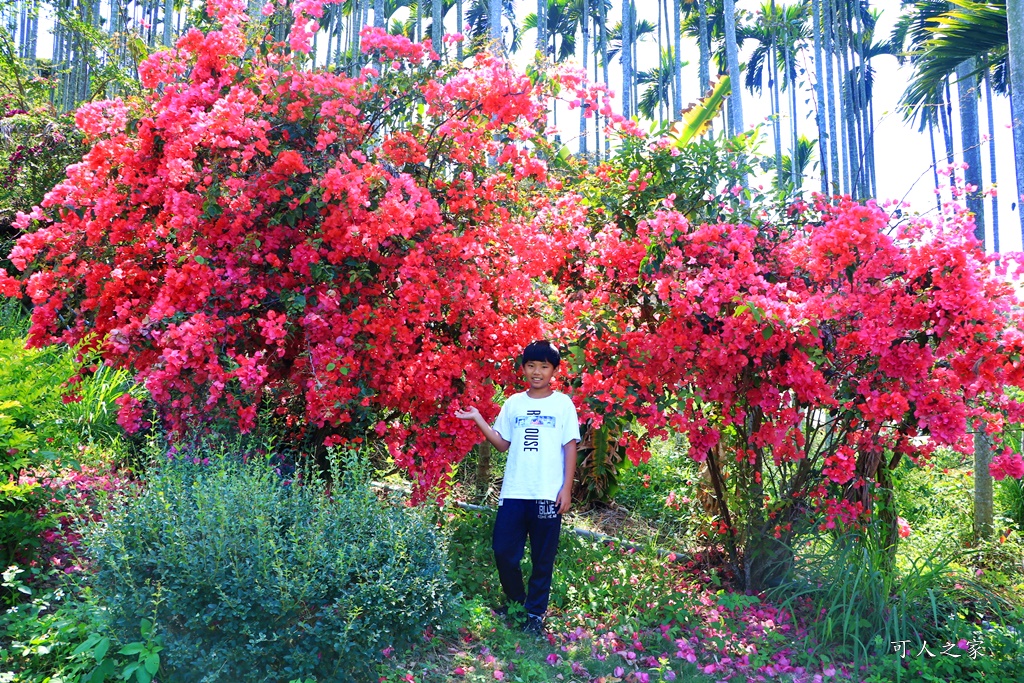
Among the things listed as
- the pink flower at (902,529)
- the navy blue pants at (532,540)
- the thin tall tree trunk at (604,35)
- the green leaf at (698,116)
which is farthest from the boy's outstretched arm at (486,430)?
the thin tall tree trunk at (604,35)

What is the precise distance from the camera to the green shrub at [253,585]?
8.94 ft

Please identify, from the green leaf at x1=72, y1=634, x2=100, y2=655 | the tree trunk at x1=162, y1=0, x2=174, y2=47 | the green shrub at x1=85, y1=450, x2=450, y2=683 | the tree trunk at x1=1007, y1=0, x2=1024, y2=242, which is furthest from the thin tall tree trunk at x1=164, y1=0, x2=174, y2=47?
the green leaf at x1=72, y1=634, x2=100, y2=655

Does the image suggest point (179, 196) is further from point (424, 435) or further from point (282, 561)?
point (282, 561)

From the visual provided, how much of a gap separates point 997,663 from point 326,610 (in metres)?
3.23

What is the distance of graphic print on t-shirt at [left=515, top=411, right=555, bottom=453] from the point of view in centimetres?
385

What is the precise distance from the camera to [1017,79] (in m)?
5.42

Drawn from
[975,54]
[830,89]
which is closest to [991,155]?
[830,89]

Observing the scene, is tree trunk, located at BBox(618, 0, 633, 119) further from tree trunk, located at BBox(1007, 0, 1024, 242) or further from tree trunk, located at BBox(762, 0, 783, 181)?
tree trunk, located at BBox(1007, 0, 1024, 242)

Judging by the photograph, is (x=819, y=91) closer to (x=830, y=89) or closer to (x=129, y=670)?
(x=830, y=89)

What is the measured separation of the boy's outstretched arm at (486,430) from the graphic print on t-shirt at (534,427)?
122 millimetres

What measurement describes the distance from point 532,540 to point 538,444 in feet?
1.65

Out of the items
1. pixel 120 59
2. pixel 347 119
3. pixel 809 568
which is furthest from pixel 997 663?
pixel 120 59

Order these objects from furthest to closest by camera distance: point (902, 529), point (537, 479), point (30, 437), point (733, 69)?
point (733, 69) → point (902, 529) → point (537, 479) → point (30, 437)

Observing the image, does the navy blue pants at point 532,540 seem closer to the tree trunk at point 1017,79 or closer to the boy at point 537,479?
the boy at point 537,479
